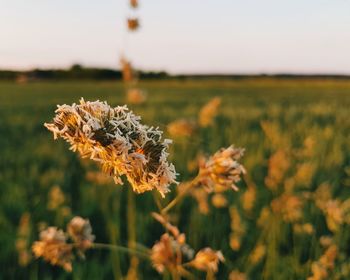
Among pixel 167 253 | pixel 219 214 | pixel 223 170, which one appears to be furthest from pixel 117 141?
pixel 219 214

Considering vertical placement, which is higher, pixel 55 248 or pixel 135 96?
pixel 135 96

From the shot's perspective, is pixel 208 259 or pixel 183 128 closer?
pixel 208 259

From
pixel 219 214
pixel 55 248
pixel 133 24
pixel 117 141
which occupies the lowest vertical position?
pixel 219 214

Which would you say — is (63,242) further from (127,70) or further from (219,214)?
(219,214)

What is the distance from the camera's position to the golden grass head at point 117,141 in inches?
30.0

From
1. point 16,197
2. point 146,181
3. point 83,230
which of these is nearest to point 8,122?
point 16,197

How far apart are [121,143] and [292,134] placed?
5.57 m

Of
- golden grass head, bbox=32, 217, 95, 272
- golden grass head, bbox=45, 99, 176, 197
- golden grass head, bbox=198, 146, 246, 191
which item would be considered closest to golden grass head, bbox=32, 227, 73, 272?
golden grass head, bbox=32, 217, 95, 272

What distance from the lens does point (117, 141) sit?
2.46 feet

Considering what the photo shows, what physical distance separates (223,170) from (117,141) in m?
0.37

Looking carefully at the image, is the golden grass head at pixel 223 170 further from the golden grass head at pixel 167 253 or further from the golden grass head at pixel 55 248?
the golden grass head at pixel 55 248

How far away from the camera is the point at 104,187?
3.46 meters

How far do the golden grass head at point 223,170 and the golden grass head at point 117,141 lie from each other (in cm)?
25

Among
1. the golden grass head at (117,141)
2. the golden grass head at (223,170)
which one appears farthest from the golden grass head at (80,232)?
the golden grass head at (117,141)
